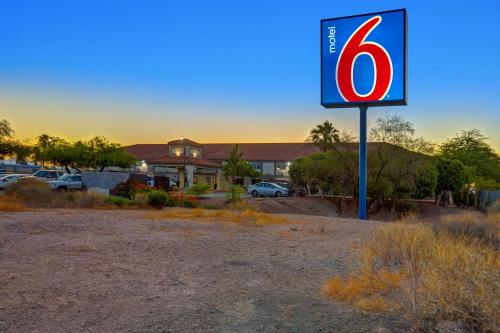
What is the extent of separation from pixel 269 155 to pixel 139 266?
2836 inches

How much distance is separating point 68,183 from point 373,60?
25.9 m

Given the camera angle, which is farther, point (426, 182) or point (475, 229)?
point (426, 182)

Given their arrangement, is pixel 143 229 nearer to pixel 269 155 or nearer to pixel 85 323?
pixel 85 323

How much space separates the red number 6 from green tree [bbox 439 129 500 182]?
44516mm

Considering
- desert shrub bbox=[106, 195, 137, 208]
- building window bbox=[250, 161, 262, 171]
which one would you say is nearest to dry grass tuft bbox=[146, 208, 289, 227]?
desert shrub bbox=[106, 195, 137, 208]

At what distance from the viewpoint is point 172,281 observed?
25.3ft

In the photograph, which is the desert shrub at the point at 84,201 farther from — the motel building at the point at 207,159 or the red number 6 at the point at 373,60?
the motel building at the point at 207,159

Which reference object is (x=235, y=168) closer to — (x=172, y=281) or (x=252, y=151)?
(x=252, y=151)

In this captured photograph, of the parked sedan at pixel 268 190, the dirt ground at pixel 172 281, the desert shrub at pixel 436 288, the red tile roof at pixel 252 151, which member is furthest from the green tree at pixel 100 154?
the desert shrub at pixel 436 288

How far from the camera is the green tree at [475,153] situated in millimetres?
66425

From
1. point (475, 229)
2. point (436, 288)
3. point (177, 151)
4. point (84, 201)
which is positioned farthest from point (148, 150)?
point (436, 288)

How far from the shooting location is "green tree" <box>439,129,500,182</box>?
66.4 metres

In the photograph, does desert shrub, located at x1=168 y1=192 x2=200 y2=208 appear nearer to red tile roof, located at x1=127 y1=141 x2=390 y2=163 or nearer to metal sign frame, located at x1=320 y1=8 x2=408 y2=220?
metal sign frame, located at x1=320 y1=8 x2=408 y2=220

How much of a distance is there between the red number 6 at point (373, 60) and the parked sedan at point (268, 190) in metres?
24.5
